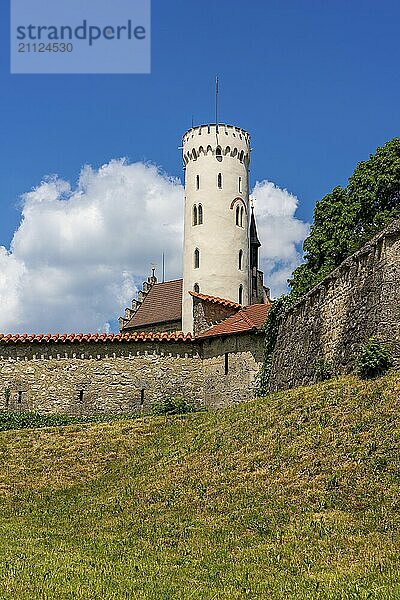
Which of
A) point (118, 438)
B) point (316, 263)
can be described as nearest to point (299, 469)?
point (118, 438)

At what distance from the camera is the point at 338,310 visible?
24.3 meters

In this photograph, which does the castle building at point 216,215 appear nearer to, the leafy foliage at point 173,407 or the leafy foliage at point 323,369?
the leafy foliage at point 173,407

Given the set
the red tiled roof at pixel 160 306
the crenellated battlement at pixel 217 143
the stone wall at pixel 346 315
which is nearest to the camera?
the stone wall at pixel 346 315

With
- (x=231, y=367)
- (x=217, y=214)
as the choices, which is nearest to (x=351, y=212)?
(x=231, y=367)

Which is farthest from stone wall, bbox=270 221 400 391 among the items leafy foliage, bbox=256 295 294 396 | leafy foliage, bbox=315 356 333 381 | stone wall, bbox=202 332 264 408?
stone wall, bbox=202 332 264 408

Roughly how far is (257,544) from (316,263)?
23.9m

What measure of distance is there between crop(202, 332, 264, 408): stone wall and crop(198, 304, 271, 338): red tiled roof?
0.28m

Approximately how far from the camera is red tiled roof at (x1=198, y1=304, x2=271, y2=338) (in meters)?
32.9

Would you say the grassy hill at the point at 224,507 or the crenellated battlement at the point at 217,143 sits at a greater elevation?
the crenellated battlement at the point at 217,143

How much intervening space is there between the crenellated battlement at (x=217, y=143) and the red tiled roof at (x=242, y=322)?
1267cm

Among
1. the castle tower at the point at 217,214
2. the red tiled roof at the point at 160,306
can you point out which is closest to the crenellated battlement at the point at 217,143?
the castle tower at the point at 217,214

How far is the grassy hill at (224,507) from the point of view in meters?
11.5

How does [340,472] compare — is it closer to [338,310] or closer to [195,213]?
[338,310]

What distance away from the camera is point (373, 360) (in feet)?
66.7
